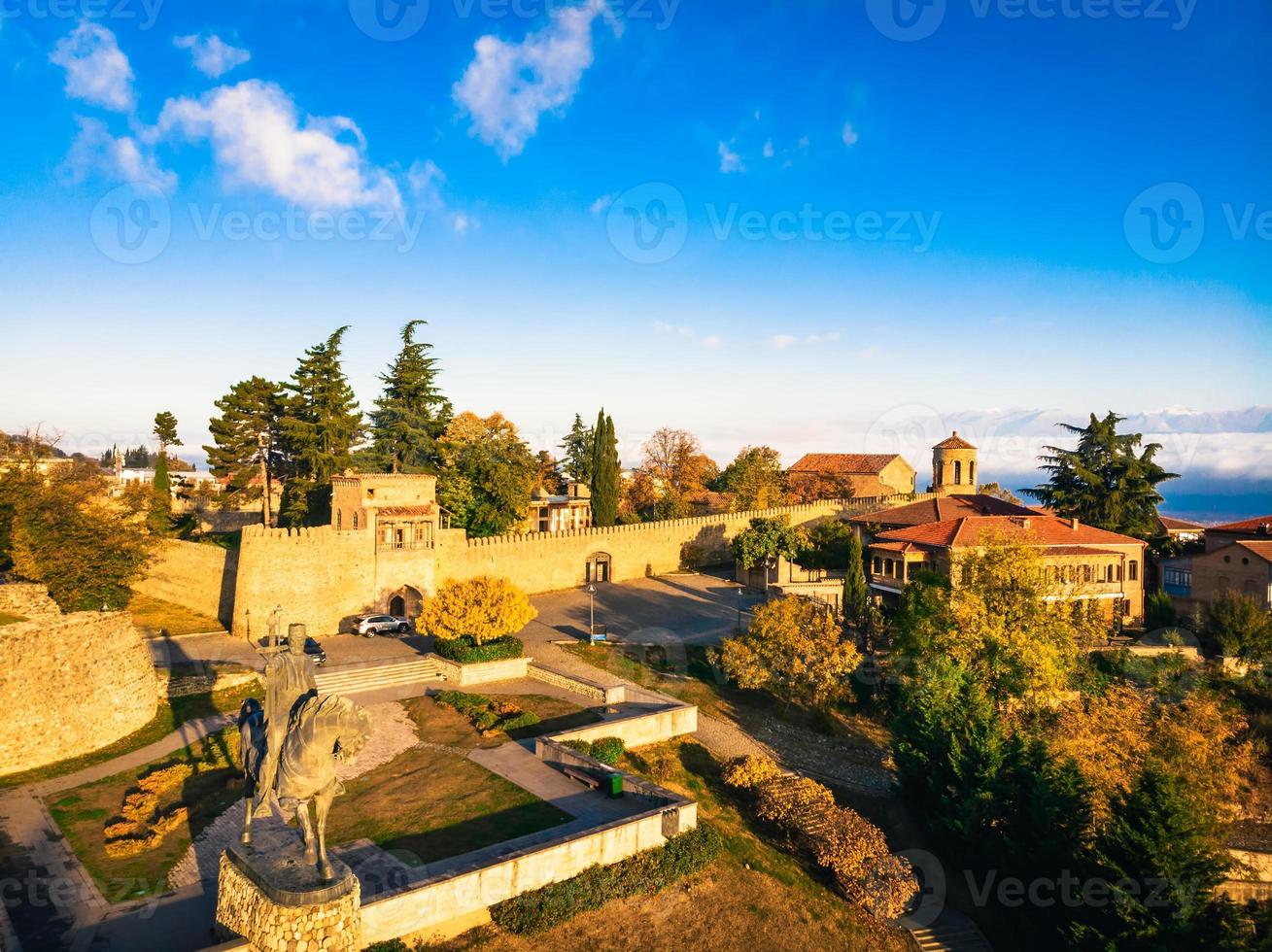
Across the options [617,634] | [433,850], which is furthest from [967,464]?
[433,850]

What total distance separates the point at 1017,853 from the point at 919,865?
3.10m

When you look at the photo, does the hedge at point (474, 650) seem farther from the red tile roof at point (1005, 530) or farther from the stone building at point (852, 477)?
the stone building at point (852, 477)

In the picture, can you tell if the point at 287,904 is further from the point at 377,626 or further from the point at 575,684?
the point at 377,626

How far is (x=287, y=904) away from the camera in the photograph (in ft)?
38.7

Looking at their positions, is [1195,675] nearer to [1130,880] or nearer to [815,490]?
[1130,880]

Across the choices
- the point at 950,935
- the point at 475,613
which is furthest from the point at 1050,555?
the point at 475,613

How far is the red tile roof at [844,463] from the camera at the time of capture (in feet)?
211

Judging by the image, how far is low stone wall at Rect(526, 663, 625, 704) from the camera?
84.9ft

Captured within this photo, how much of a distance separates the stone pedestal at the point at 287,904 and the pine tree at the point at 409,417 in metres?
32.1

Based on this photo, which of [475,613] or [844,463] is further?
[844,463]

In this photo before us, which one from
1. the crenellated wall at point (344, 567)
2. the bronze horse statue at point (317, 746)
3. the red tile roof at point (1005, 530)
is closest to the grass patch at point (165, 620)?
the crenellated wall at point (344, 567)

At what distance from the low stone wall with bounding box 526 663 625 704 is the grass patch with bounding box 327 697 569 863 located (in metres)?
6.10

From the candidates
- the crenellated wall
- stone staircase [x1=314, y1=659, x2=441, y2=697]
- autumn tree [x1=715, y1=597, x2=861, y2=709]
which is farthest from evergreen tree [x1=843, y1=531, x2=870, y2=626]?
stone staircase [x1=314, y1=659, x2=441, y2=697]

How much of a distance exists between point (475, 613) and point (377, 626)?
5905 mm
